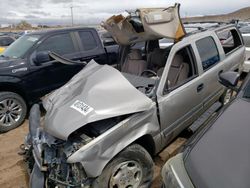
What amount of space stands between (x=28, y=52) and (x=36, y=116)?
2.48 m

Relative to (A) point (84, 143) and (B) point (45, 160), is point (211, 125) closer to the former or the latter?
(A) point (84, 143)

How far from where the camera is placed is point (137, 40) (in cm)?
451

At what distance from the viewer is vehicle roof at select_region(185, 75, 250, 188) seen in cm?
183

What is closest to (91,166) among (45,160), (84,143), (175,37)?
(84,143)

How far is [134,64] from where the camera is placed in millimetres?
4707

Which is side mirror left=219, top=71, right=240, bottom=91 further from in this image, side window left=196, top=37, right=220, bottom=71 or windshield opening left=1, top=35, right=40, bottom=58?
windshield opening left=1, top=35, right=40, bottom=58

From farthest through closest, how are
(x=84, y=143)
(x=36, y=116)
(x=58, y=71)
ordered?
1. (x=58, y=71)
2. (x=36, y=116)
3. (x=84, y=143)

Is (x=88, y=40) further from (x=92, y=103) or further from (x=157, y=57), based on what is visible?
(x=92, y=103)

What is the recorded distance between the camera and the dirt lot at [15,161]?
3.71m

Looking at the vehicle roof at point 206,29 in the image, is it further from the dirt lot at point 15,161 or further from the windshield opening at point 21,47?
the windshield opening at point 21,47

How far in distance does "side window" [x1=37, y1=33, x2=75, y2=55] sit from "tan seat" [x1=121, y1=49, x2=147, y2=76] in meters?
1.76

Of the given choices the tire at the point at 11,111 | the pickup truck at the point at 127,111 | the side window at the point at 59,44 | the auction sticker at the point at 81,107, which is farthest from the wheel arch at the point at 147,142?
the side window at the point at 59,44

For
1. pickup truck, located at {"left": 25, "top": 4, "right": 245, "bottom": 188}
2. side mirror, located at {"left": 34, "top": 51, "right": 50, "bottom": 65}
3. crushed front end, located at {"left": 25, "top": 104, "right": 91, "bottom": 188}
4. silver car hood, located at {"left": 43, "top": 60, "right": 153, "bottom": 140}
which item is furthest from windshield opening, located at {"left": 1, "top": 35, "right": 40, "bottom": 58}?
crushed front end, located at {"left": 25, "top": 104, "right": 91, "bottom": 188}

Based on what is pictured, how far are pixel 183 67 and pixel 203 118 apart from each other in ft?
2.65
